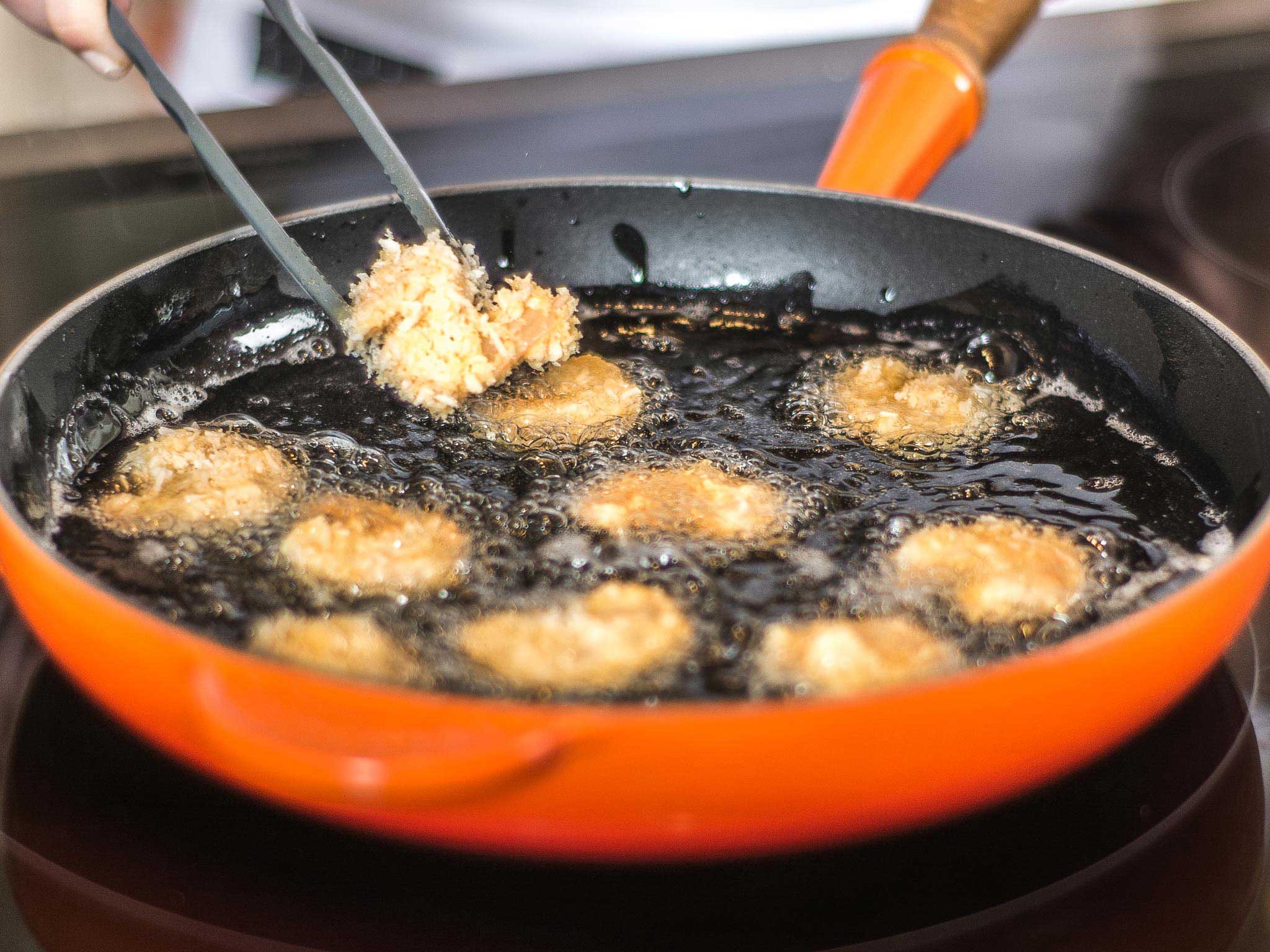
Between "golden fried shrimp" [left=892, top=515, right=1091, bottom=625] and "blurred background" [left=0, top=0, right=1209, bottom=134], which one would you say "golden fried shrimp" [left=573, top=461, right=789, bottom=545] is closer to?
"golden fried shrimp" [left=892, top=515, right=1091, bottom=625]

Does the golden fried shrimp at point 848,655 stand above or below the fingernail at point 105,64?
below

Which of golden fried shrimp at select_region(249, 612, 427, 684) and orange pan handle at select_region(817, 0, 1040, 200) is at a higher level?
orange pan handle at select_region(817, 0, 1040, 200)

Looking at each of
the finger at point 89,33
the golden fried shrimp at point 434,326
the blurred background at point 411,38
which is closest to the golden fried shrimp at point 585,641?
the golden fried shrimp at point 434,326

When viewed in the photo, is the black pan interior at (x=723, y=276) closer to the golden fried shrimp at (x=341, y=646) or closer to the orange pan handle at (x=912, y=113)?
the orange pan handle at (x=912, y=113)

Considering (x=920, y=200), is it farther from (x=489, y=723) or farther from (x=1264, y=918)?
(x=489, y=723)

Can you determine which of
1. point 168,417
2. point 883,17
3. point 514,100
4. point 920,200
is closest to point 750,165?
point 920,200

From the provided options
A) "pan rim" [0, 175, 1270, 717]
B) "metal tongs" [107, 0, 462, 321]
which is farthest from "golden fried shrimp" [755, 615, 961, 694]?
"metal tongs" [107, 0, 462, 321]

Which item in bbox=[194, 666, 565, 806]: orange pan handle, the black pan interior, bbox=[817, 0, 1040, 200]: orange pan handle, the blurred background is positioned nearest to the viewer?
bbox=[194, 666, 565, 806]: orange pan handle
